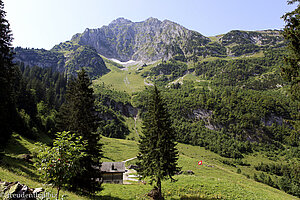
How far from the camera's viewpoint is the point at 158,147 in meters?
23.6

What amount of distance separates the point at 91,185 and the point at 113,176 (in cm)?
3049

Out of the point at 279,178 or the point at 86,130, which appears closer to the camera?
the point at 86,130

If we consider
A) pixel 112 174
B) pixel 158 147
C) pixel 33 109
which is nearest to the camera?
pixel 158 147

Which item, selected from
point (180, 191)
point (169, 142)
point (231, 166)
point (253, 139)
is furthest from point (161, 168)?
point (253, 139)

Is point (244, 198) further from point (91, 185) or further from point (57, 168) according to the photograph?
point (57, 168)

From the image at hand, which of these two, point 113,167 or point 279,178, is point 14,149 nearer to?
point 113,167

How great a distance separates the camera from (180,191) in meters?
26.6

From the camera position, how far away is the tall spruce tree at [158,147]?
2306 cm

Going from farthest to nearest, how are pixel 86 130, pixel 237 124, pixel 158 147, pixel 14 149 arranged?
pixel 237 124 → pixel 14 149 → pixel 158 147 → pixel 86 130

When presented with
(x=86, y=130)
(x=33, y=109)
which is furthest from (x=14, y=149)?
(x=33, y=109)

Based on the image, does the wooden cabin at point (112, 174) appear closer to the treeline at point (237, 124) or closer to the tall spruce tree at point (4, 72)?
the tall spruce tree at point (4, 72)

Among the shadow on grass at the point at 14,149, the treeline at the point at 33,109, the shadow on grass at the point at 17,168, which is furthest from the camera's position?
the treeline at the point at 33,109

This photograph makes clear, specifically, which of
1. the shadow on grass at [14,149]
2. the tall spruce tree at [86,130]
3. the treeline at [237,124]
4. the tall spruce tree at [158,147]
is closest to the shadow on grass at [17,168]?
the tall spruce tree at [86,130]

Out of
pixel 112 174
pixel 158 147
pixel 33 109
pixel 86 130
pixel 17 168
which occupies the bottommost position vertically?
pixel 112 174
